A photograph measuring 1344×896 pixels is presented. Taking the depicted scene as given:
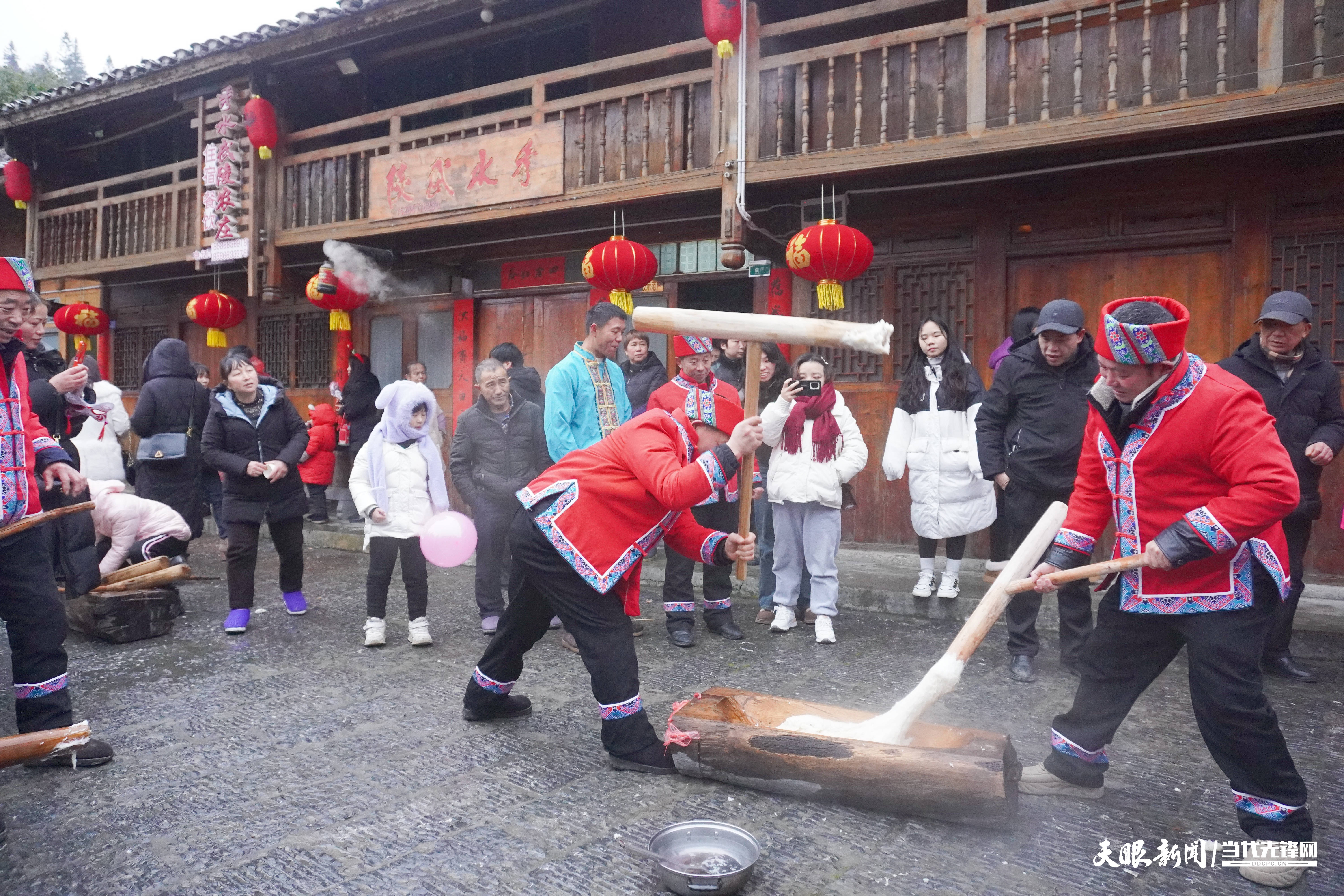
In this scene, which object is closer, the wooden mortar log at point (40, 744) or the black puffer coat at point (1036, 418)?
the wooden mortar log at point (40, 744)

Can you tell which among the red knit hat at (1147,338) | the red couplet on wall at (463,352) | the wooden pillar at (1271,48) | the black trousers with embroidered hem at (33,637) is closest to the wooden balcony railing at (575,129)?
the red couplet on wall at (463,352)

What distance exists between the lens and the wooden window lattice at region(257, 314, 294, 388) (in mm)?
12672

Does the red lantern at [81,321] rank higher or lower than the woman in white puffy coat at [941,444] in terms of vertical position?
higher

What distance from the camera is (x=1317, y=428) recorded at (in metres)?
4.63

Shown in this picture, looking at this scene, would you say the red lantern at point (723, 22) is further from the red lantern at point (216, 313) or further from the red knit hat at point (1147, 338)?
the red lantern at point (216, 313)

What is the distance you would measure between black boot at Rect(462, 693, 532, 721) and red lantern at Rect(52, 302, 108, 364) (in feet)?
39.1

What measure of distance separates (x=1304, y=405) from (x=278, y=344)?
1261 cm

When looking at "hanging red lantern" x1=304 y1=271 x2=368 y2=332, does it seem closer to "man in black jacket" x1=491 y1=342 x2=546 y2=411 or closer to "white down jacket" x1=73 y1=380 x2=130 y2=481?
"white down jacket" x1=73 y1=380 x2=130 y2=481

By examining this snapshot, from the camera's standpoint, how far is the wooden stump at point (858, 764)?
2.88 m

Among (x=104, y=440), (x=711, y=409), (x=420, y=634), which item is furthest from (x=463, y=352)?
(x=711, y=409)

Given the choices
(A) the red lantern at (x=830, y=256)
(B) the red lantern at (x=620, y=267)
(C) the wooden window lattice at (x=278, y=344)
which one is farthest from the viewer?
(C) the wooden window lattice at (x=278, y=344)

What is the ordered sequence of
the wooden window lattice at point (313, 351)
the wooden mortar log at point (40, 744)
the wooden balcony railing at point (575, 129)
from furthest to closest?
the wooden window lattice at point (313, 351) < the wooden balcony railing at point (575, 129) < the wooden mortar log at point (40, 744)

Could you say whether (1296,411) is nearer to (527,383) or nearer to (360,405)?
(527,383)

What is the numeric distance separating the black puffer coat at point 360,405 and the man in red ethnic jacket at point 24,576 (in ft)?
22.9
